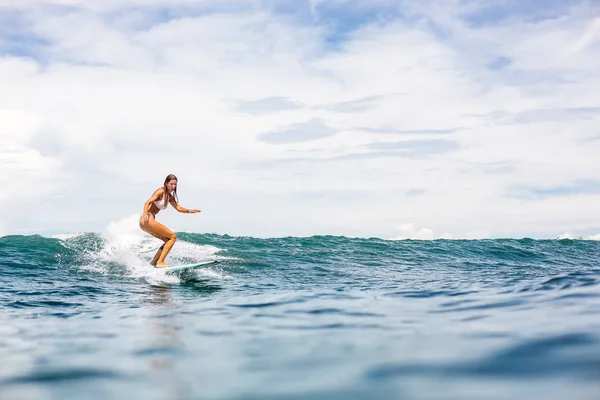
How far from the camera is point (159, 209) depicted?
14484 millimetres

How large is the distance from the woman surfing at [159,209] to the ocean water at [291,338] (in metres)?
0.81

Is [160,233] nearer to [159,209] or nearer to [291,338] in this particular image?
[159,209]

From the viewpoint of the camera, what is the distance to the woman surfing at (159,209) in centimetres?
1404

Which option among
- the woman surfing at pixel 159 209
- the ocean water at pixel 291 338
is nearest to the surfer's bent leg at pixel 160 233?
the woman surfing at pixel 159 209

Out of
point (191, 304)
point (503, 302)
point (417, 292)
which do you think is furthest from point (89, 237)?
point (503, 302)

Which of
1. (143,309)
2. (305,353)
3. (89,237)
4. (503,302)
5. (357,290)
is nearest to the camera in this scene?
(305,353)

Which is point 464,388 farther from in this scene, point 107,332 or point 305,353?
point 107,332

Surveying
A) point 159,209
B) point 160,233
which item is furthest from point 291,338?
point 159,209

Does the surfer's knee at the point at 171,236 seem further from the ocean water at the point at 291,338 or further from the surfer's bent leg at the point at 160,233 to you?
the ocean water at the point at 291,338

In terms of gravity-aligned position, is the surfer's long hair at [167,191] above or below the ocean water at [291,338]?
above

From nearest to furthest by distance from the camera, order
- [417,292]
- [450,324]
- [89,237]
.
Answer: [450,324] < [417,292] < [89,237]

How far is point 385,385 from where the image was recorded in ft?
12.0

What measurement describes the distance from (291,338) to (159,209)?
984cm

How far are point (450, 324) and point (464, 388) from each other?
8.54ft
